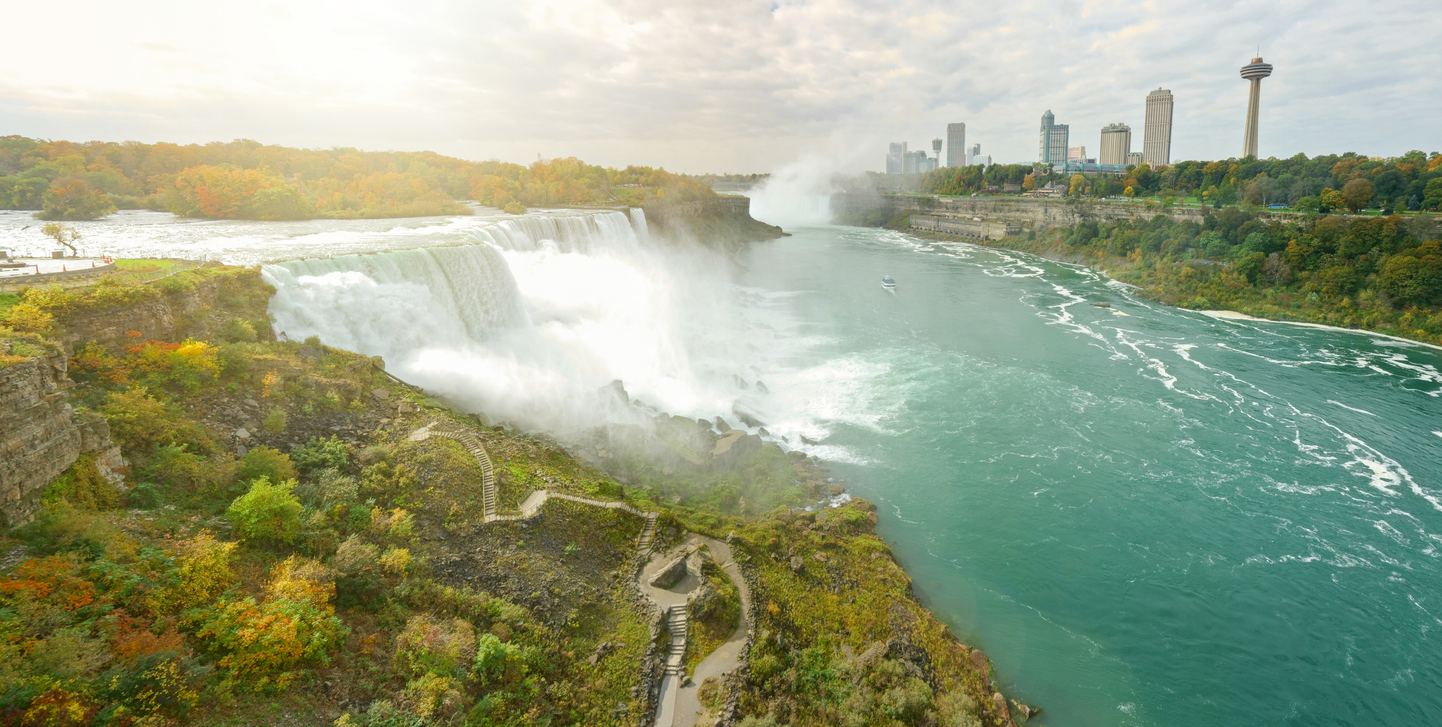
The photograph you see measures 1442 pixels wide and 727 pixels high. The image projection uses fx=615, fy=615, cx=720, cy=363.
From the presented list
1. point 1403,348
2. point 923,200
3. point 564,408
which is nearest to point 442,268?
point 564,408

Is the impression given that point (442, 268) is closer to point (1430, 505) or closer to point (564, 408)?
point (564, 408)

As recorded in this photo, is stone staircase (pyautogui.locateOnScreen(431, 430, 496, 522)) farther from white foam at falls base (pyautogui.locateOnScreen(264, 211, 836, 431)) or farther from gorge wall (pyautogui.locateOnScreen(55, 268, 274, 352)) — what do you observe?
gorge wall (pyautogui.locateOnScreen(55, 268, 274, 352))

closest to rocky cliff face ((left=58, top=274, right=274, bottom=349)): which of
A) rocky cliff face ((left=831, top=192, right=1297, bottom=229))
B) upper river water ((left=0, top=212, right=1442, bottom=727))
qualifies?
upper river water ((left=0, top=212, right=1442, bottom=727))

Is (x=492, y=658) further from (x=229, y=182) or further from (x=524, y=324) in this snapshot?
(x=229, y=182)

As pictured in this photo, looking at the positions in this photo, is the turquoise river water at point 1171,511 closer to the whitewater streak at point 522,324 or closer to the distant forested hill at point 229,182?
the whitewater streak at point 522,324

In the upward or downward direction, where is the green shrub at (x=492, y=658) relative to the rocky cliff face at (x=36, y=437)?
downward

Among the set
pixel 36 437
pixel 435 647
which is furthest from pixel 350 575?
pixel 36 437

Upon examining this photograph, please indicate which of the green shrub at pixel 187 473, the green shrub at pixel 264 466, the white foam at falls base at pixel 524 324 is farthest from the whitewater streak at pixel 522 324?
the green shrub at pixel 187 473
